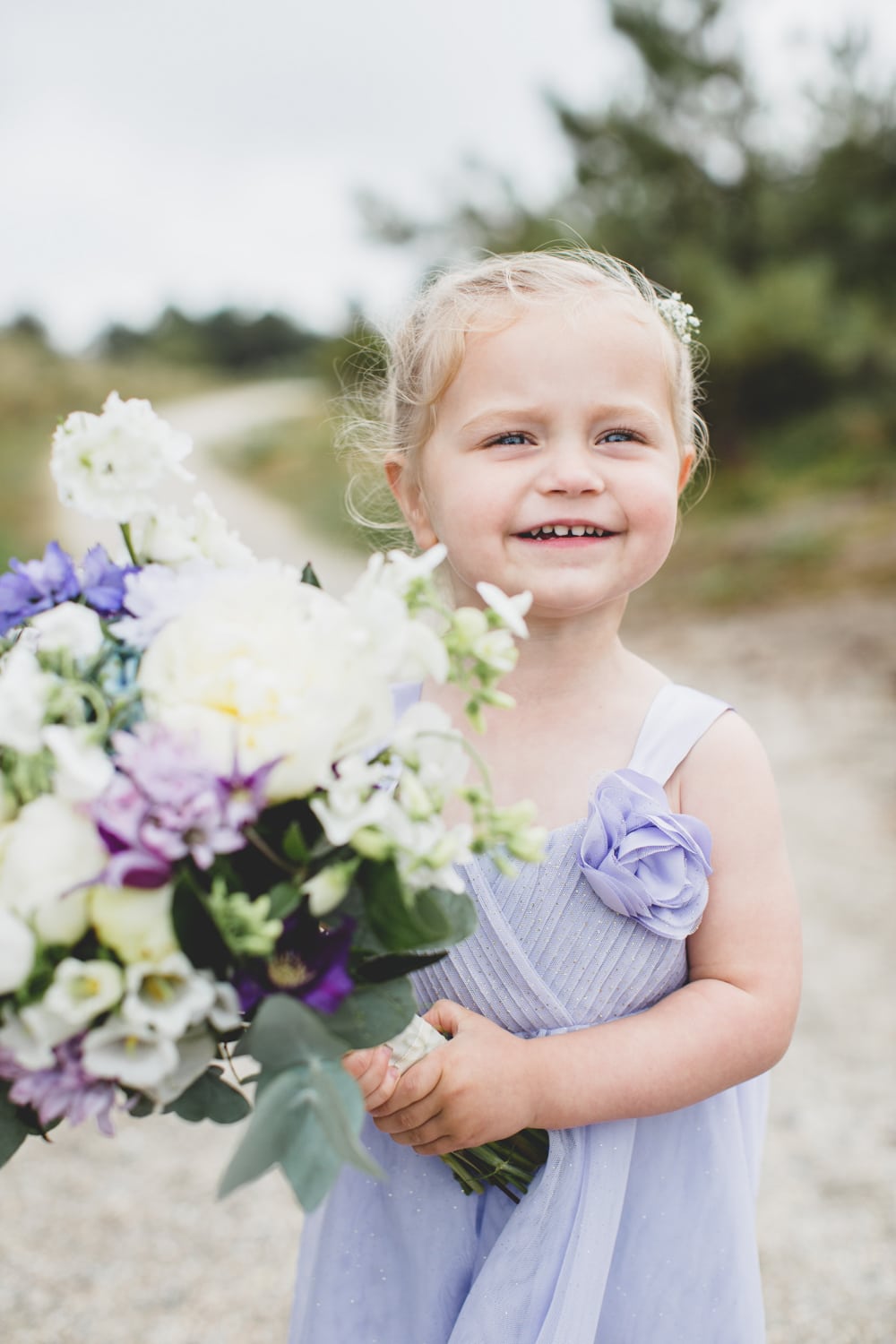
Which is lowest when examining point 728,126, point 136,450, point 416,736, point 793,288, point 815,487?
point 815,487

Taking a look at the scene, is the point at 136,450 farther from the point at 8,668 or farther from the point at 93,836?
the point at 93,836

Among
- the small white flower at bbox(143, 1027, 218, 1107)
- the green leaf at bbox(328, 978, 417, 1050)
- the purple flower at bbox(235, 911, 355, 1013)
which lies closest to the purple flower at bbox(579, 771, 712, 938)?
the green leaf at bbox(328, 978, 417, 1050)

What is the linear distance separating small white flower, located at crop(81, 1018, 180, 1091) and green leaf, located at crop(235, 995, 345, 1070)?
0.07 m

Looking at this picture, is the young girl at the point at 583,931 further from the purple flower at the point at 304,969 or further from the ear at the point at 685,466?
the purple flower at the point at 304,969

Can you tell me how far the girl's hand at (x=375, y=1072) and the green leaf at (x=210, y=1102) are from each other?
22 cm

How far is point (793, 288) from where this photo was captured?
45.4 ft

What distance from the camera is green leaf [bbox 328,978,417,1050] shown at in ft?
3.43

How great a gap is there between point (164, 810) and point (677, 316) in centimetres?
138

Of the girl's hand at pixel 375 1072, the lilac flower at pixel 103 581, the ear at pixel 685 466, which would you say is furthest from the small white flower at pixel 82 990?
the ear at pixel 685 466

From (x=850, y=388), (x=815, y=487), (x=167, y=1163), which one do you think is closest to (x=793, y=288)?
(x=850, y=388)

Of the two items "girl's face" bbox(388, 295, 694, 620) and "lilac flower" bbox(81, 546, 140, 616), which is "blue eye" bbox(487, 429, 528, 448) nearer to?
"girl's face" bbox(388, 295, 694, 620)

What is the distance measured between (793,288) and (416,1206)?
14.0 metres

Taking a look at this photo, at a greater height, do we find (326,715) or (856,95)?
(326,715)

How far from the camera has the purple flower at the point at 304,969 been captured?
98 cm
